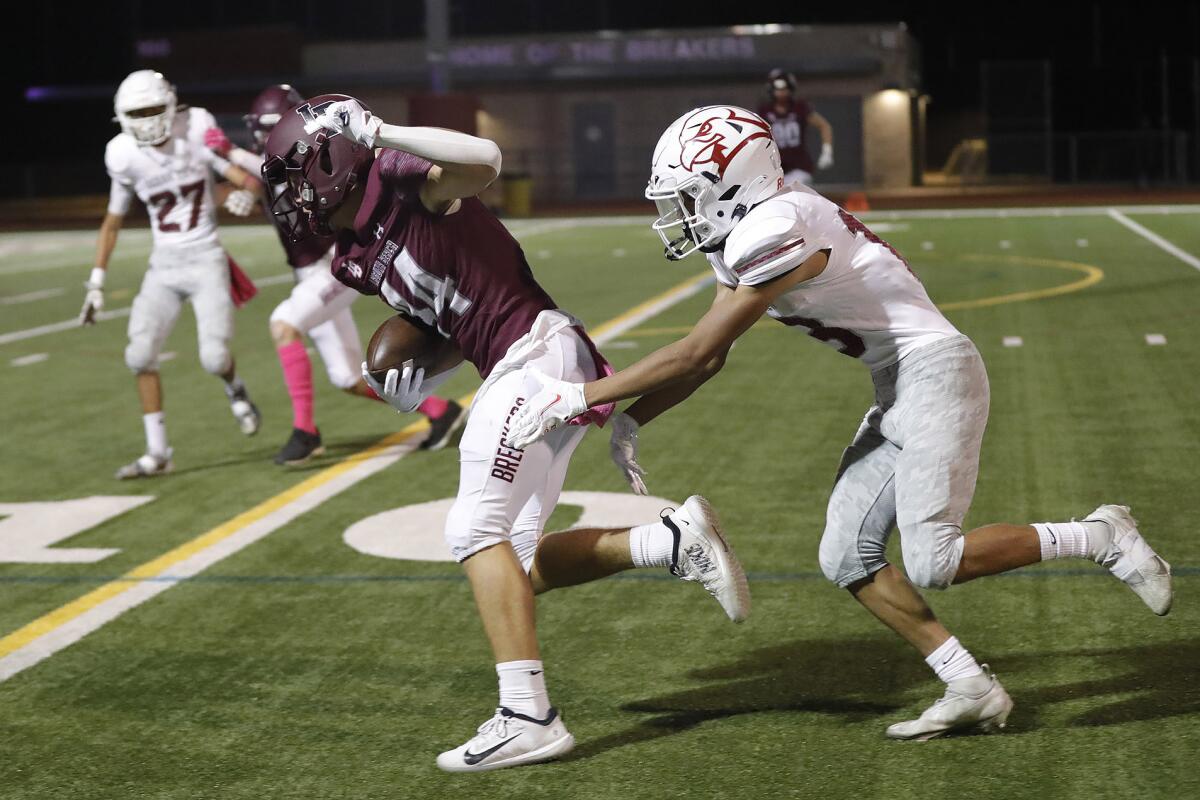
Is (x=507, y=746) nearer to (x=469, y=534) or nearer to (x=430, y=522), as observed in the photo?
(x=469, y=534)

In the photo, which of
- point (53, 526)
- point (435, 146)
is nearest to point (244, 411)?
point (53, 526)

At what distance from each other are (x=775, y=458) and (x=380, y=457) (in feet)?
6.59

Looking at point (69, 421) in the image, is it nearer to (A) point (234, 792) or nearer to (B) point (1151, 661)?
(A) point (234, 792)

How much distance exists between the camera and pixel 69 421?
1010cm

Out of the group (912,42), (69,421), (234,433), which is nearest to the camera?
(234,433)

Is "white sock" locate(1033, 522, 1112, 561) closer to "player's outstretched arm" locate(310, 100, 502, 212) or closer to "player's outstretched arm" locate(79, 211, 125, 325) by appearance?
"player's outstretched arm" locate(310, 100, 502, 212)

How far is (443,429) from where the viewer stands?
28.9ft

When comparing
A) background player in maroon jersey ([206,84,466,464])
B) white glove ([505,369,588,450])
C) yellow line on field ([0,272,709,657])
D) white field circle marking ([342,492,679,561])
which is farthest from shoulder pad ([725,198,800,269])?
background player in maroon jersey ([206,84,466,464])

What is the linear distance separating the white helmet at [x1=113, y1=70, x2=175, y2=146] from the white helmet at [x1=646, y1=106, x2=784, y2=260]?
4.61m

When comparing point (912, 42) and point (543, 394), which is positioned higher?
point (912, 42)

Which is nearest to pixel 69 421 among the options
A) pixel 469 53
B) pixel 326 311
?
pixel 326 311

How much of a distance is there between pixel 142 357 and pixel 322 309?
92 cm

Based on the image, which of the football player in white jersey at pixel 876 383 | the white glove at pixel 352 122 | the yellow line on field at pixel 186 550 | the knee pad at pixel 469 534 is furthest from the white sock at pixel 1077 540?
the yellow line on field at pixel 186 550

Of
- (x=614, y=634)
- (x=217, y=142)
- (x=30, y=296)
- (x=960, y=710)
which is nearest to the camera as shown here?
(x=960, y=710)
